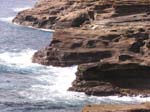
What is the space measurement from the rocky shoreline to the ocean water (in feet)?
6.51

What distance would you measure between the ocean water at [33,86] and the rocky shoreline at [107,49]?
6.51ft

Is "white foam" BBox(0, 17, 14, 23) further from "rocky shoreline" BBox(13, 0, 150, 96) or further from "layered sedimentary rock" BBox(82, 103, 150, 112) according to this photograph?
"layered sedimentary rock" BBox(82, 103, 150, 112)

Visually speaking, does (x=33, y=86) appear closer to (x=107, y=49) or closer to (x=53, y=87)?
(x=53, y=87)

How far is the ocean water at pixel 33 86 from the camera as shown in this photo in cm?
6781

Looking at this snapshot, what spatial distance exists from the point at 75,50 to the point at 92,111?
42.6m

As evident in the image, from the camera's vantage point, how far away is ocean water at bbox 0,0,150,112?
67812 mm

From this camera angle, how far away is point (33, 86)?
77.6 metres

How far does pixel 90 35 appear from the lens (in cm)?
9388

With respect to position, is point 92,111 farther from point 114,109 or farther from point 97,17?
point 97,17

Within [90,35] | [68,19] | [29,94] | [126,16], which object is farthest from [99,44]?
[68,19]

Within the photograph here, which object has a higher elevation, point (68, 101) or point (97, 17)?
point (97, 17)

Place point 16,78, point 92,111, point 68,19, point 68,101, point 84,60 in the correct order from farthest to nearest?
point 68,19
point 84,60
point 16,78
point 68,101
point 92,111

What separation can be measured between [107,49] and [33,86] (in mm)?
16733

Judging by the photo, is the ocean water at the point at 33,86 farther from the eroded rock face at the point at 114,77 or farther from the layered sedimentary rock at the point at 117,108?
the layered sedimentary rock at the point at 117,108
